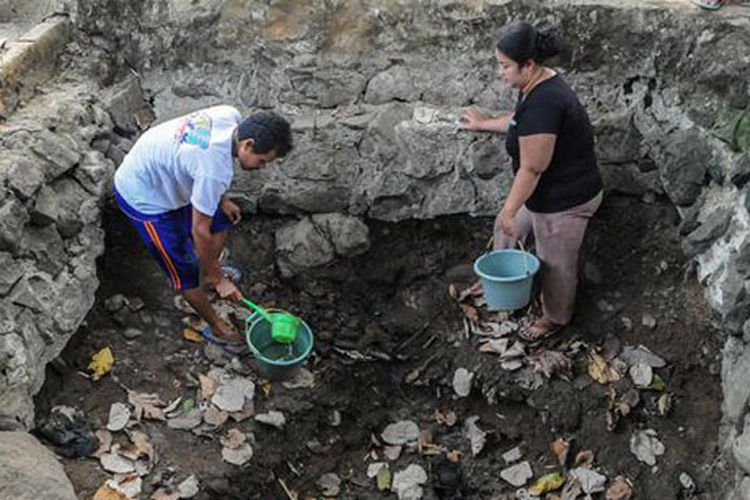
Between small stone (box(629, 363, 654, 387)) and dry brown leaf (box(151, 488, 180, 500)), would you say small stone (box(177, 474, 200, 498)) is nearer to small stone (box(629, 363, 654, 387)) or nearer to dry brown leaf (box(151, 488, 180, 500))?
dry brown leaf (box(151, 488, 180, 500))

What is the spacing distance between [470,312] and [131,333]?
6.39 ft

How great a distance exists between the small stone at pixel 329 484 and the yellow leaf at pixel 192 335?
102cm

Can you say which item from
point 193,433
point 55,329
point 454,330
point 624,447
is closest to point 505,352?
point 454,330

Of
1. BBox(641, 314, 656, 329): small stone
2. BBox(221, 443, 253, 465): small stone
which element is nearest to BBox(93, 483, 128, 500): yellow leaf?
BBox(221, 443, 253, 465): small stone

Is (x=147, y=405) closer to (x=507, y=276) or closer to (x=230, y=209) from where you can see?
(x=230, y=209)

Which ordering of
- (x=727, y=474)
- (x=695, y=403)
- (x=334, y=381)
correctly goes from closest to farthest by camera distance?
1. (x=727, y=474)
2. (x=695, y=403)
3. (x=334, y=381)

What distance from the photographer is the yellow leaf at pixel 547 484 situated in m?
4.99

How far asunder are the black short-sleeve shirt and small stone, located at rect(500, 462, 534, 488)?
1402 mm

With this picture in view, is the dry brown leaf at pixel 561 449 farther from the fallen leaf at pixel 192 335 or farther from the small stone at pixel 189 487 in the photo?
the fallen leaf at pixel 192 335

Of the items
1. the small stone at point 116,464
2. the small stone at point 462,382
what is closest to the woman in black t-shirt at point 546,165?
the small stone at point 462,382

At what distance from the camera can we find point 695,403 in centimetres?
498

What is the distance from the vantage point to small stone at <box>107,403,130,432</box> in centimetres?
469

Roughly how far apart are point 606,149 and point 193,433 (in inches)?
109

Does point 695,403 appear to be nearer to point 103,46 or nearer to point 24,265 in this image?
point 24,265
